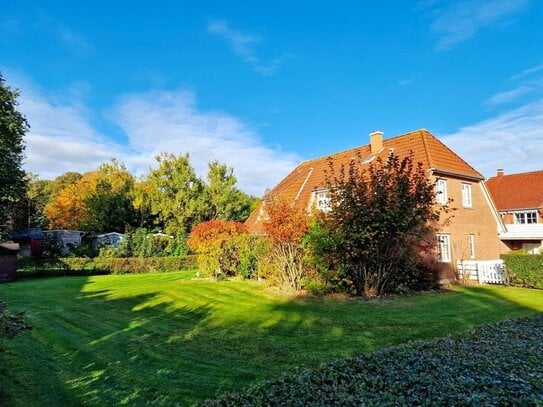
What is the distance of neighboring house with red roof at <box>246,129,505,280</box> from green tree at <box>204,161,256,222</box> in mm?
15761

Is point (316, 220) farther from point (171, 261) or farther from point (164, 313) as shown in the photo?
point (171, 261)

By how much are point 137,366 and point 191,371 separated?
3.49ft

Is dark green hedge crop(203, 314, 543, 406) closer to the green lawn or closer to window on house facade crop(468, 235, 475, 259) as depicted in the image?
the green lawn

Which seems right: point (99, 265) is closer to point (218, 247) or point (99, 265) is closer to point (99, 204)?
point (99, 204)

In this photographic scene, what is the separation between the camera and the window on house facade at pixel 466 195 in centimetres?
2181

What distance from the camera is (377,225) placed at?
1334 centimetres

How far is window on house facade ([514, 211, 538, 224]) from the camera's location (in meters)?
32.8

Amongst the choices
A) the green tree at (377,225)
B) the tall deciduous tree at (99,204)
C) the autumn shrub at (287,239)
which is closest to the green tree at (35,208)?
the tall deciduous tree at (99,204)

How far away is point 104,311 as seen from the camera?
12.5 metres

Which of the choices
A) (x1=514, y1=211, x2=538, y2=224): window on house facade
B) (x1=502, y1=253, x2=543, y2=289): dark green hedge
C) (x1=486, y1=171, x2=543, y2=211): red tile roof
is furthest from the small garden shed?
(x1=514, y1=211, x2=538, y2=224): window on house facade

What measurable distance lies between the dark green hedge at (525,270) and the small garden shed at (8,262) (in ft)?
99.3

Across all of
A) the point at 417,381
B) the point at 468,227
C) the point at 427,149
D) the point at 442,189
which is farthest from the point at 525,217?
the point at 417,381

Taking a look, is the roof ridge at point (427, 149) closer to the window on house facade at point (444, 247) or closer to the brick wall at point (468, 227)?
the brick wall at point (468, 227)

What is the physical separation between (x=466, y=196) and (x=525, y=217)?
52.2 feet
